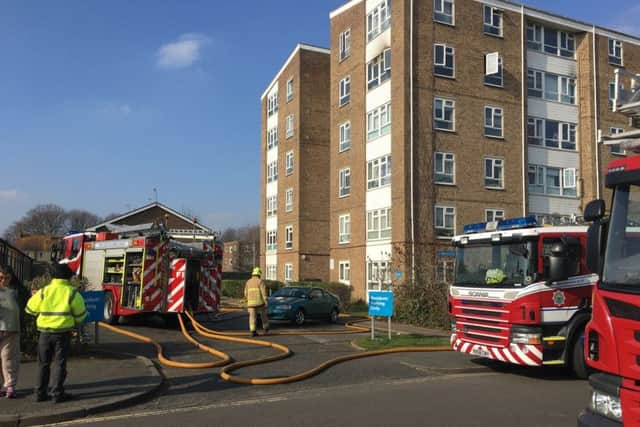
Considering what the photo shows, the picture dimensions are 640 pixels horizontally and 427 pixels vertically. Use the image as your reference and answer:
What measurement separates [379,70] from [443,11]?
4296mm

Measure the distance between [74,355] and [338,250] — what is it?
79.3ft

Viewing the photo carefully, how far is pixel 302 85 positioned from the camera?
40750 millimetres

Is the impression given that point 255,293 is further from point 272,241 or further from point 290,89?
point 272,241

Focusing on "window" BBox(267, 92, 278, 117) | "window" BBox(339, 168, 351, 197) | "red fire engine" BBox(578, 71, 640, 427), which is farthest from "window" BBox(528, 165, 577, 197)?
"red fire engine" BBox(578, 71, 640, 427)

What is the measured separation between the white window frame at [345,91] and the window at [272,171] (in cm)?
1135

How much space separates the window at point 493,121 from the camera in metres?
31.3

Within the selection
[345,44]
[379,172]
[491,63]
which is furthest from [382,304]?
[345,44]

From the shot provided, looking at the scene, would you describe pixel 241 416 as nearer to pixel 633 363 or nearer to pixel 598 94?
pixel 633 363

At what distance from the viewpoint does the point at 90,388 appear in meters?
8.77

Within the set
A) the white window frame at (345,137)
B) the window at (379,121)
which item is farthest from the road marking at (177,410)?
the white window frame at (345,137)

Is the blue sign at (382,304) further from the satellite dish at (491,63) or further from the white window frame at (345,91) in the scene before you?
the white window frame at (345,91)

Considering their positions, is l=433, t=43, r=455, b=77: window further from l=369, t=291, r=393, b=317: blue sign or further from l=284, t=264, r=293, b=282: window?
l=369, t=291, r=393, b=317: blue sign

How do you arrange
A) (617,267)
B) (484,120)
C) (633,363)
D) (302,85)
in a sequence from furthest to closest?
(302,85), (484,120), (617,267), (633,363)

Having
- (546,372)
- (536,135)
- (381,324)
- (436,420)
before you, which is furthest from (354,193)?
(436,420)
